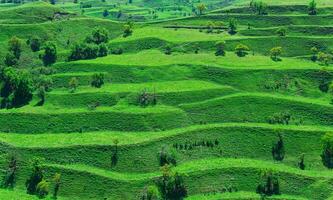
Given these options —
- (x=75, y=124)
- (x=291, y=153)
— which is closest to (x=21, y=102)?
(x=75, y=124)

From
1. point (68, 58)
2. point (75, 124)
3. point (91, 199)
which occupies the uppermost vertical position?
point (68, 58)

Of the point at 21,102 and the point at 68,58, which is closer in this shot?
the point at 21,102

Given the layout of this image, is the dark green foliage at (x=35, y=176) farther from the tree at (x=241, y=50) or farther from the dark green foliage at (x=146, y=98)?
the tree at (x=241, y=50)

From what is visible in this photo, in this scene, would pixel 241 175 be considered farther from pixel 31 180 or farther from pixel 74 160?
pixel 31 180

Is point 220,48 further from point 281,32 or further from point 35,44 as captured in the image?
point 35,44

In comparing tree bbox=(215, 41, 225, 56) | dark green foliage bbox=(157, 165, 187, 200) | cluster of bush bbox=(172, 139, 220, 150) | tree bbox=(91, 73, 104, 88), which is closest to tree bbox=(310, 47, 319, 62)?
tree bbox=(215, 41, 225, 56)

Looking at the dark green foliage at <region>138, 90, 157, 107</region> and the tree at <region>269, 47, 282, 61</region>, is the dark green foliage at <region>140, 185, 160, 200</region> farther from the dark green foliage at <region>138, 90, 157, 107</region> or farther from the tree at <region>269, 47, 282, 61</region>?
the tree at <region>269, 47, 282, 61</region>
